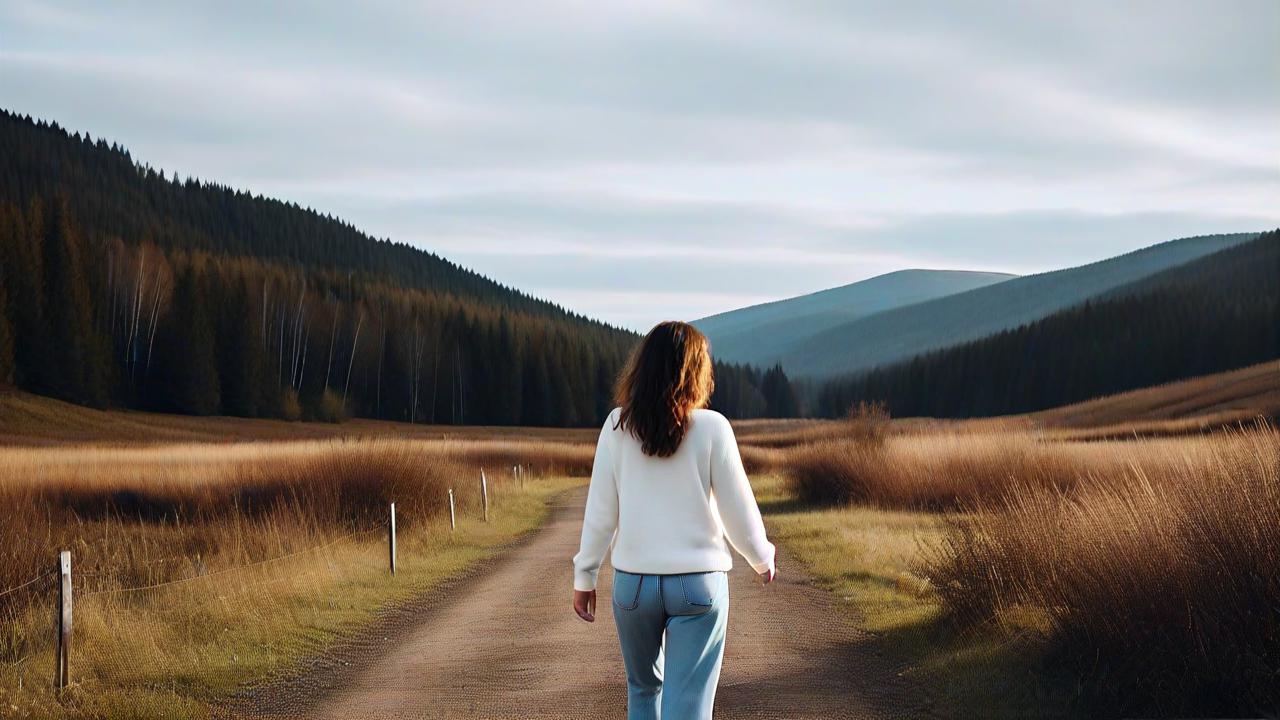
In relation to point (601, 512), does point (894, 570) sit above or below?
below

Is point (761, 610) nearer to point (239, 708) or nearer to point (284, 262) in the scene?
point (239, 708)

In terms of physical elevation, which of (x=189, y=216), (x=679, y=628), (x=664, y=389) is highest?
(x=189, y=216)

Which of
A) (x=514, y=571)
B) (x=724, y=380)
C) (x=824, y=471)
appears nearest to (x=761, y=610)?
(x=514, y=571)

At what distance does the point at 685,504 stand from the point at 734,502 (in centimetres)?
20

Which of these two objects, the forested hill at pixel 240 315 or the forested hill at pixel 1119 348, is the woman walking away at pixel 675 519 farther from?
the forested hill at pixel 1119 348

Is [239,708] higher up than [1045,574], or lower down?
lower down

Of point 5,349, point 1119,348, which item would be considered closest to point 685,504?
point 5,349

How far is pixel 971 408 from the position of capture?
140875mm

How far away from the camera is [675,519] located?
495 centimetres

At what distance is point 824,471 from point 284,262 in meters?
114

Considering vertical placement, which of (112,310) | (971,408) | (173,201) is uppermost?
(173,201)

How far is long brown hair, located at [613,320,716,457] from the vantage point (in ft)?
16.1

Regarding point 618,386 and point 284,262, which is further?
point 284,262

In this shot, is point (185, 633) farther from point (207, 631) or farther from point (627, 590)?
point (627, 590)
